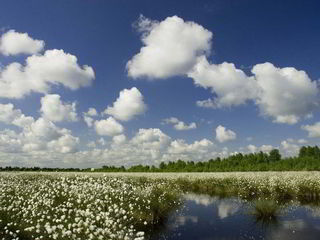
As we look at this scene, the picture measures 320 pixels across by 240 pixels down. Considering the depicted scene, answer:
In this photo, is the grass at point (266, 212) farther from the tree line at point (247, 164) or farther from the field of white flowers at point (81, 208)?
the tree line at point (247, 164)

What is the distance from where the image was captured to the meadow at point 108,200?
11.2m

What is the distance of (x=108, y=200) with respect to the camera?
15.4m

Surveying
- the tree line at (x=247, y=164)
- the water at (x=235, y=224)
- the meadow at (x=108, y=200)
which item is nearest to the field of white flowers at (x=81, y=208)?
the meadow at (x=108, y=200)

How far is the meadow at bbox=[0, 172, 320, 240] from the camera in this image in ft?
36.7

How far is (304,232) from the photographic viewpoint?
15211 millimetres

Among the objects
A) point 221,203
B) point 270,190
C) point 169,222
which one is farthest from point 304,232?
point 270,190

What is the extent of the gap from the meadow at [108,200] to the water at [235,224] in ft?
2.38

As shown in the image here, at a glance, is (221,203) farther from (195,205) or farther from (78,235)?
(78,235)

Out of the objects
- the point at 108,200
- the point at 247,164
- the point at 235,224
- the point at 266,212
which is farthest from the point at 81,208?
the point at 247,164

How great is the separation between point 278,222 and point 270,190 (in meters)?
9.64

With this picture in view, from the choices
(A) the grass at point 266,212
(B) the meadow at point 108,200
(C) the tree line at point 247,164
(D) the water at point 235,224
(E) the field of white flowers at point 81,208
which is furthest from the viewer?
(C) the tree line at point 247,164

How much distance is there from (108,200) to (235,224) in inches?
234

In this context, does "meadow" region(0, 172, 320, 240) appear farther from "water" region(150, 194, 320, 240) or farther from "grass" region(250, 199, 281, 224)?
"water" region(150, 194, 320, 240)

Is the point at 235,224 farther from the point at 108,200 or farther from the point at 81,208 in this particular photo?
the point at 81,208
